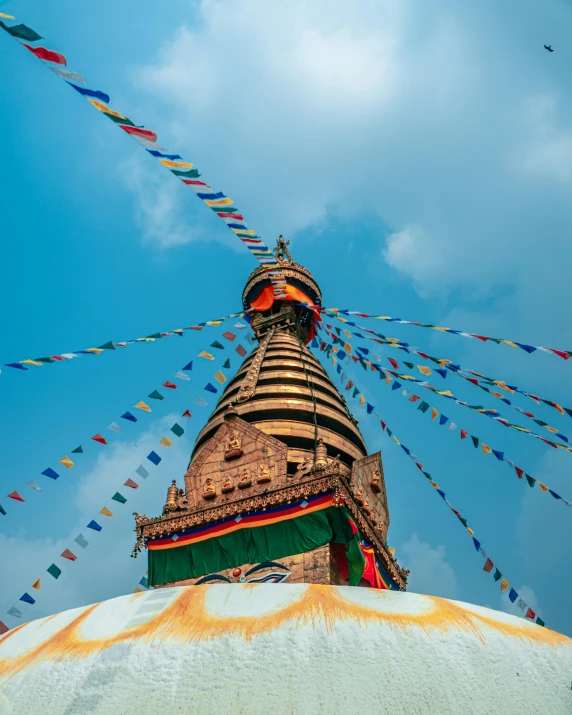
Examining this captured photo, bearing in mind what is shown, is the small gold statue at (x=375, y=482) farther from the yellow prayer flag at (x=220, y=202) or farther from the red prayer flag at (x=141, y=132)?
the red prayer flag at (x=141, y=132)

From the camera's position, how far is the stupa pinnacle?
10.3m

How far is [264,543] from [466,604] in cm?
508

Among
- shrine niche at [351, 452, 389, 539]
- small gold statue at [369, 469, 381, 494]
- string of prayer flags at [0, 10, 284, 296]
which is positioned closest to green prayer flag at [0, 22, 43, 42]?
string of prayer flags at [0, 10, 284, 296]

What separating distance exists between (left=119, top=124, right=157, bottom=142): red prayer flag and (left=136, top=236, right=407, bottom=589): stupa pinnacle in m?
5.22

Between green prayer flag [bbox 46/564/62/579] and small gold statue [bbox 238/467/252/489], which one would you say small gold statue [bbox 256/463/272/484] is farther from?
green prayer flag [bbox 46/564/62/579]

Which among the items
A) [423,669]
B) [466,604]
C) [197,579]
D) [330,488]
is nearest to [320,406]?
[330,488]

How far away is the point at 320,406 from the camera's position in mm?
13562

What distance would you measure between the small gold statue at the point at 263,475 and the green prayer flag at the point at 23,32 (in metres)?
6.96

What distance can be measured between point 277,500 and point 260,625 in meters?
5.63

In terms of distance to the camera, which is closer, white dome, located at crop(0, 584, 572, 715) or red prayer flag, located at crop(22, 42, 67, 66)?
white dome, located at crop(0, 584, 572, 715)

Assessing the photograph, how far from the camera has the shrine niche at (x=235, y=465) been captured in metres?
11.3

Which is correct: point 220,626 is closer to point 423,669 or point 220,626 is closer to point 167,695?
point 167,695

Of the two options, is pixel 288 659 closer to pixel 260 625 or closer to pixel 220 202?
pixel 260 625

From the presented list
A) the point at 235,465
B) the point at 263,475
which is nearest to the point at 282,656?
the point at 263,475
